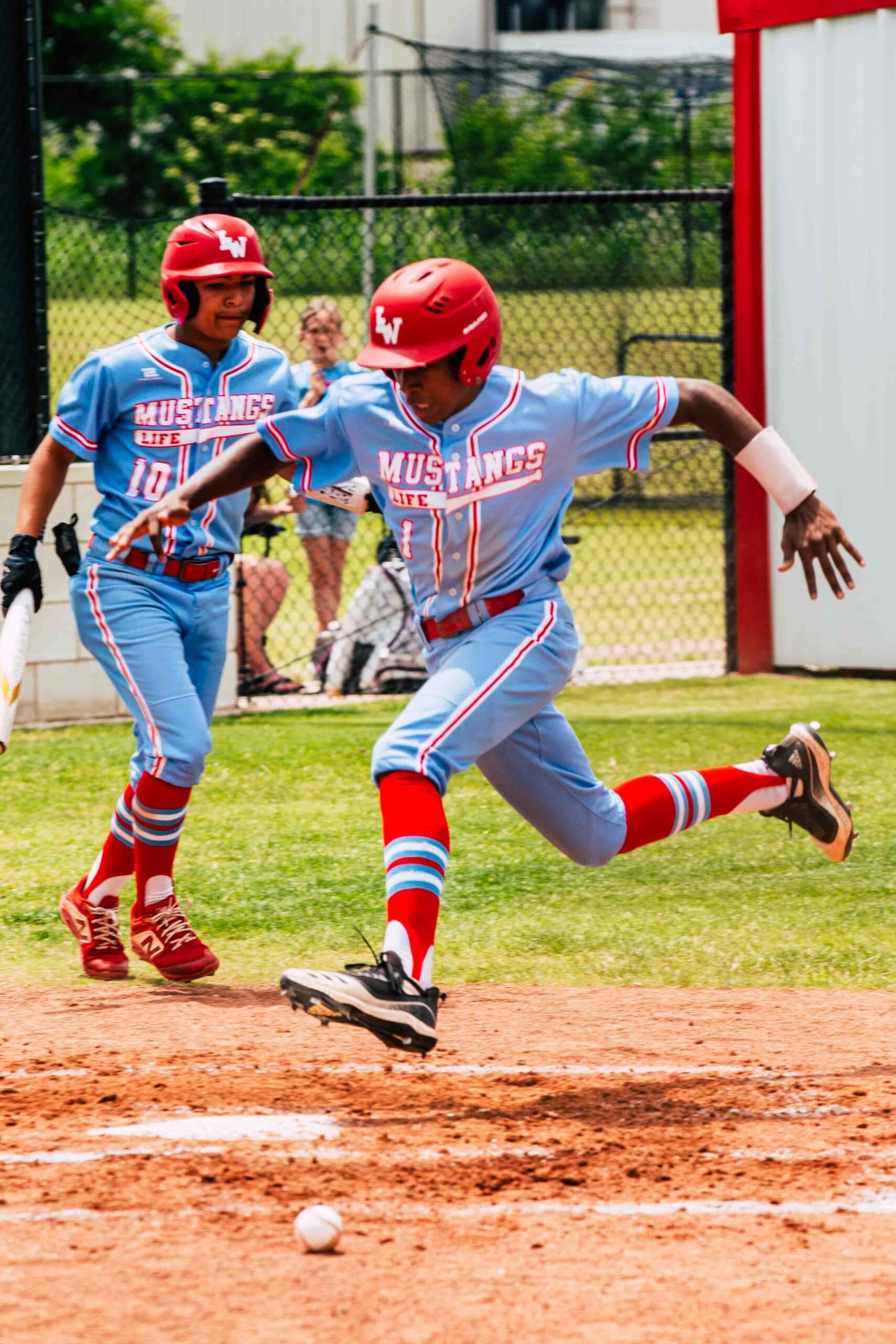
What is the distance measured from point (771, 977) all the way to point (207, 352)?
2365 mm

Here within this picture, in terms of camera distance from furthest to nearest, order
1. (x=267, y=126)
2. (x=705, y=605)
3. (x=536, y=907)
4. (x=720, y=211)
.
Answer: (x=267, y=126) → (x=705, y=605) → (x=720, y=211) → (x=536, y=907)

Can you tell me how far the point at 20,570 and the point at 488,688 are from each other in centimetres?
161

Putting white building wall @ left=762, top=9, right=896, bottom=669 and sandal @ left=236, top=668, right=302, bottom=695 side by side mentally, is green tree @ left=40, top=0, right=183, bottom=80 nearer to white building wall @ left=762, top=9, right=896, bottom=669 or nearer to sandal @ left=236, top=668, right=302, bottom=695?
white building wall @ left=762, top=9, right=896, bottom=669

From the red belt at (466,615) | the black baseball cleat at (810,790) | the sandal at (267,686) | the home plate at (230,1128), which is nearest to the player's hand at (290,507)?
the sandal at (267,686)

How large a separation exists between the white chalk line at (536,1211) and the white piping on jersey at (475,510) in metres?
1.44

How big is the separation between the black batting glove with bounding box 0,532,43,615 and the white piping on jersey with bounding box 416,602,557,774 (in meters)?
1.51

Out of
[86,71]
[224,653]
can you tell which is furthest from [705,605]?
[86,71]

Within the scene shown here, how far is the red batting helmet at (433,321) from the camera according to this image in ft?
13.8

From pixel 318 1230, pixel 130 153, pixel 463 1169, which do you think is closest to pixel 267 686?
pixel 463 1169

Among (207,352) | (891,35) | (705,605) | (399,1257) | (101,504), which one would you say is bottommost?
(705,605)

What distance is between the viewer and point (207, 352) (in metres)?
5.53

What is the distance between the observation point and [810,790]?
520cm

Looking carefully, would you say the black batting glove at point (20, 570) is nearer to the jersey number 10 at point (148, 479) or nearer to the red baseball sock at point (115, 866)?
the jersey number 10 at point (148, 479)

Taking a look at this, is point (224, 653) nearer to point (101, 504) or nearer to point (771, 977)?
point (101, 504)
